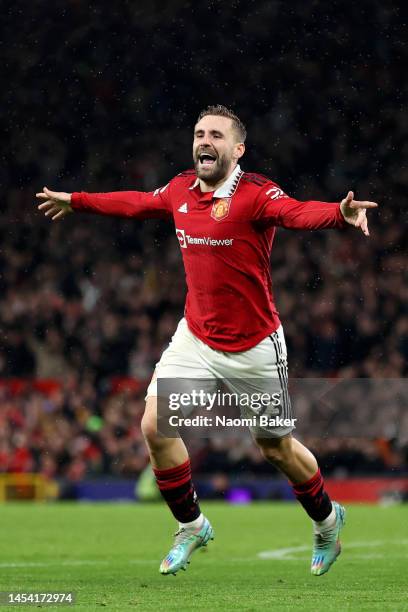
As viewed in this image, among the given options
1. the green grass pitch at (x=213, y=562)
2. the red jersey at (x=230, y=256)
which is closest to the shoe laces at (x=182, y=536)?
the green grass pitch at (x=213, y=562)

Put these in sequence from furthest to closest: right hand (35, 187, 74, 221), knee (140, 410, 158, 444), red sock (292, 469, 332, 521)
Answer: right hand (35, 187, 74, 221) < red sock (292, 469, 332, 521) < knee (140, 410, 158, 444)

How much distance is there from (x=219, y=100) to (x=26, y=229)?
467 cm

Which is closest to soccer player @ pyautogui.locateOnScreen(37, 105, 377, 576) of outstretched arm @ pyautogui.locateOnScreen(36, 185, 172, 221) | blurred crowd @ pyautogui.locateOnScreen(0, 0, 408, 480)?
outstretched arm @ pyautogui.locateOnScreen(36, 185, 172, 221)

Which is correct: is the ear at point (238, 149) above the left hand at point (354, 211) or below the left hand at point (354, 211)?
above

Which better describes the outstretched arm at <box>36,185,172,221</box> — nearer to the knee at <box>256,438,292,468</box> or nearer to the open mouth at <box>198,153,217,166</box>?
the open mouth at <box>198,153,217,166</box>

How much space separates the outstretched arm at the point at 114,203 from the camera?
703cm

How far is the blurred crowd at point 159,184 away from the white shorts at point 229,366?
33.0ft

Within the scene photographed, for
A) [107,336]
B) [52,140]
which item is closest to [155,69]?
[52,140]

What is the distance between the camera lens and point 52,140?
20.2 m

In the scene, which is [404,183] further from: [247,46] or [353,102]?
[247,46]

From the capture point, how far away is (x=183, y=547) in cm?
667

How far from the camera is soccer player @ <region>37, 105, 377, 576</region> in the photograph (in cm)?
662

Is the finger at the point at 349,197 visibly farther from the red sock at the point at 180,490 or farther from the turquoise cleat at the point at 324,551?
the turquoise cleat at the point at 324,551

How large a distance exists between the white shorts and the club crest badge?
26.2 inches
